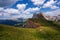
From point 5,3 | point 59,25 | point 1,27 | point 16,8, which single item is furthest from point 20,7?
point 59,25

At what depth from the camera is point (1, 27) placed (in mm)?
9625

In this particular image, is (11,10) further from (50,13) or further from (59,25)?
(59,25)

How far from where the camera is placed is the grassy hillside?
9406 mm

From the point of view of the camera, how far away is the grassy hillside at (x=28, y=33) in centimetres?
941

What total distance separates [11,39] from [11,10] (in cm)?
176

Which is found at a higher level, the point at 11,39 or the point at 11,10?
the point at 11,10

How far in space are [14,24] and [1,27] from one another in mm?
772

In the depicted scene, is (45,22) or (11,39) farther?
(45,22)

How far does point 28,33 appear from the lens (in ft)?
31.5

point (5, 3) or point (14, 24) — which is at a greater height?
point (5, 3)

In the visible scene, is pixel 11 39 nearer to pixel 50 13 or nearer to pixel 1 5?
pixel 1 5

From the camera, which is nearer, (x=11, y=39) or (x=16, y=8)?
(x=11, y=39)

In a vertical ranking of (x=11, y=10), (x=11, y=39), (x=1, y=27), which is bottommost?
(x=11, y=39)

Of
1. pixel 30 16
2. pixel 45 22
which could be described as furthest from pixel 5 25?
pixel 45 22
